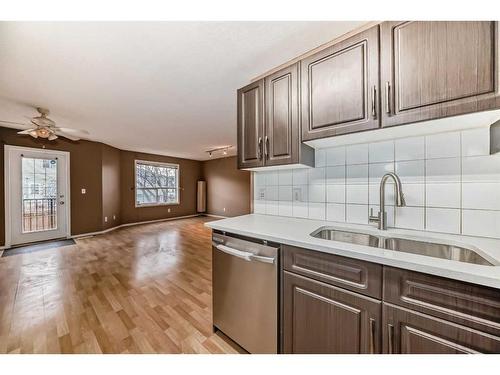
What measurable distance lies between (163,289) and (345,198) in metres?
2.19

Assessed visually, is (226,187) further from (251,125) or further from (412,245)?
(412,245)

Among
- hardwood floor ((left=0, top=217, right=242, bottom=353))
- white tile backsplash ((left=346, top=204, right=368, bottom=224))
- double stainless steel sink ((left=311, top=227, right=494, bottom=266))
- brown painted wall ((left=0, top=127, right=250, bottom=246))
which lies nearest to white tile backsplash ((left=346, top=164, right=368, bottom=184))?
white tile backsplash ((left=346, top=204, right=368, bottom=224))

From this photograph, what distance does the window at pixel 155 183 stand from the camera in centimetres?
646

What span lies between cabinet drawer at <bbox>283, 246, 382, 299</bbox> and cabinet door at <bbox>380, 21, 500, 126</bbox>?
0.79m

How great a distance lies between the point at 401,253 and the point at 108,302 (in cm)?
257

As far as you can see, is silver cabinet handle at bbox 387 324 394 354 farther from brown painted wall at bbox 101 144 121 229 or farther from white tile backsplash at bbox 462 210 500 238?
brown painted wall at bbox 101 144 121 229

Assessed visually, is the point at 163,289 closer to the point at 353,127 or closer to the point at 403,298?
the point at 403,298

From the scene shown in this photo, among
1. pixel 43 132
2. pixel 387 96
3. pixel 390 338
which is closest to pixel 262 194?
pixel 387 96

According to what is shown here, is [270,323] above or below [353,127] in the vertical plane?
below

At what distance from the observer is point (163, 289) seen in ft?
7.53

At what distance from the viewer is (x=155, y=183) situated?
22.5 feet

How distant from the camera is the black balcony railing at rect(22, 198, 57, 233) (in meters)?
3.94

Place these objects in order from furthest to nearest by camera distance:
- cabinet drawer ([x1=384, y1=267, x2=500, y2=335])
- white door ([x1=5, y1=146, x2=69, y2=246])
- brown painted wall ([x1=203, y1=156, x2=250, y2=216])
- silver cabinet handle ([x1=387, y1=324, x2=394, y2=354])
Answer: brown painted wall ([x1=203, y1=156, x2=250, y2=216]) < white door ([x1=5, y1=146, x2=69, y2=246]) < silver cabinet handle ([x1=387, y1=324, x2=394, y2=354]) < cabinet drawer ([x1=384, y1=267, x2=500, y2=335])
